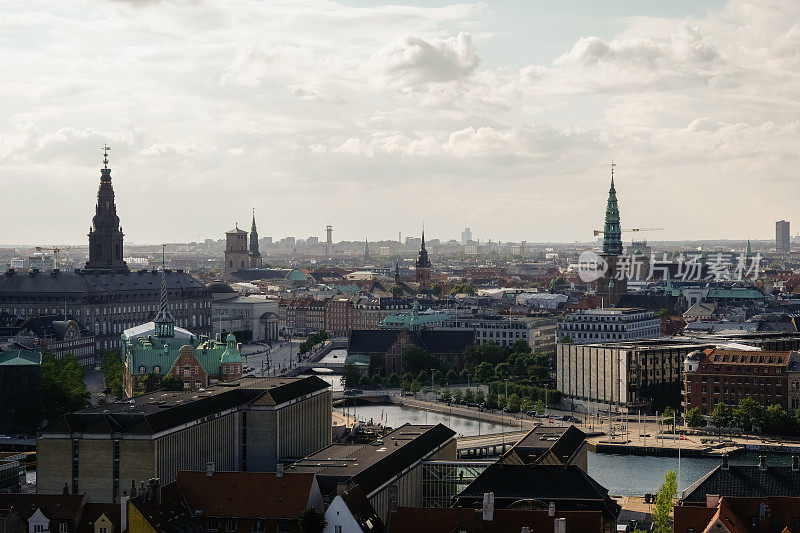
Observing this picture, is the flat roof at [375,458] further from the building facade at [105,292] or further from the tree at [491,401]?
the building facade at [105,292]

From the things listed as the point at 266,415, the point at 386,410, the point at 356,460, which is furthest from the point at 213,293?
the point at 356,460

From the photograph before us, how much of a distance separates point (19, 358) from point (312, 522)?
4320cm

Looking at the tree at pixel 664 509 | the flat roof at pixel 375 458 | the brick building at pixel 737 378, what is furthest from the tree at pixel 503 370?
the tree at pixel 664 509

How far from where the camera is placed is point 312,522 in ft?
148

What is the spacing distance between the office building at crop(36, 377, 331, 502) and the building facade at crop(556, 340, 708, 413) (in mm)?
33924

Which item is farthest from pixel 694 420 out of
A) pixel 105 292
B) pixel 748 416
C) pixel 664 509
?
pixel 105 292

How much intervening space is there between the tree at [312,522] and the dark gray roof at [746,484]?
12.5m

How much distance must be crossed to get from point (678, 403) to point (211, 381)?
30.6 m

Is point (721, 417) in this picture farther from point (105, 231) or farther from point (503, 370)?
point (105, 231)

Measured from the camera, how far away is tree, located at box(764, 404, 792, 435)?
88.4m

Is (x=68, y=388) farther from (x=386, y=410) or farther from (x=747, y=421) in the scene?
(x=747, y=421)

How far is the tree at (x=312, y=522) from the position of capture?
148 feet

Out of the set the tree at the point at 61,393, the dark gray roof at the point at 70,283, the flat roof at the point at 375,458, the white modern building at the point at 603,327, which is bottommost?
the tree at the point at 61,393

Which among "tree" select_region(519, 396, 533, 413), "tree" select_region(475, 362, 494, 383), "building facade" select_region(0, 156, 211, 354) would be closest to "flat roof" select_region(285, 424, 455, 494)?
"tree" select_region(519, 396, 533, 413)
